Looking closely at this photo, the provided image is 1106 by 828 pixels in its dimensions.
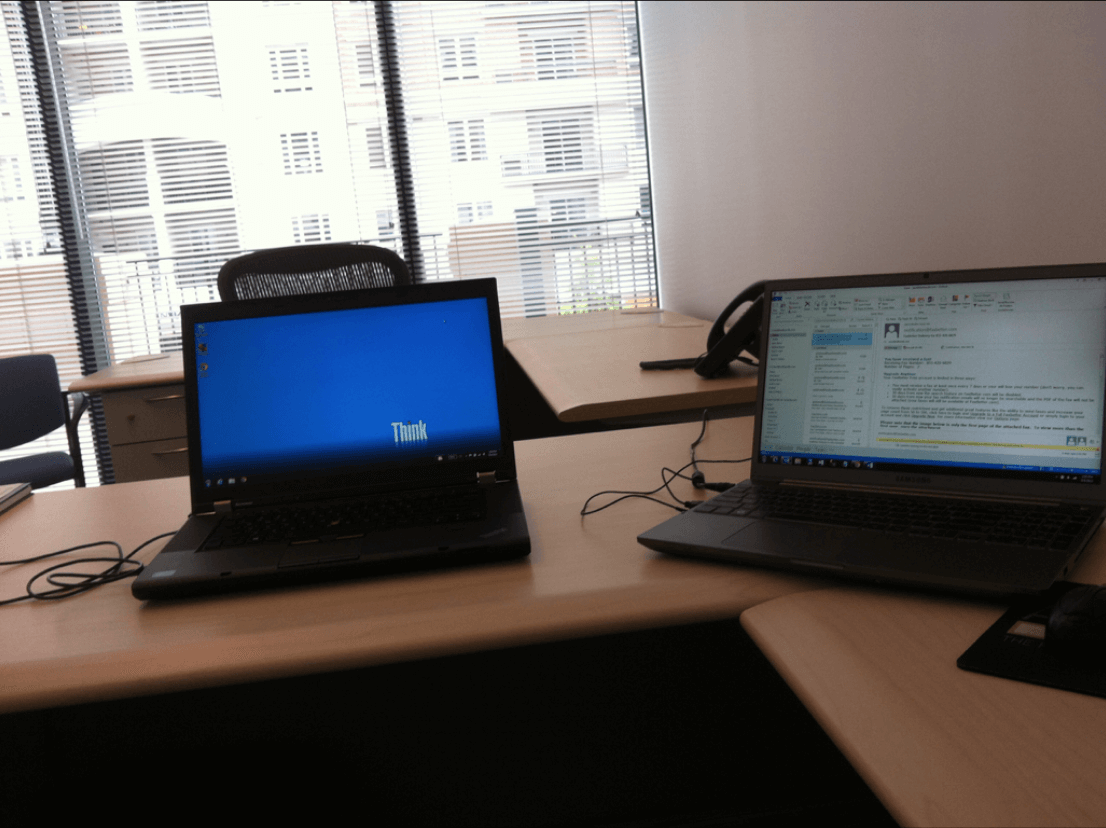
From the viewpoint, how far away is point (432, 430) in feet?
3.77

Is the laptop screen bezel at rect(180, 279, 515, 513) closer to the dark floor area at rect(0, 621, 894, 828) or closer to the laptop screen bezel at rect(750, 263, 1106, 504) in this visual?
the laptop screen bezel at rect(750, 263, 1106, 504)

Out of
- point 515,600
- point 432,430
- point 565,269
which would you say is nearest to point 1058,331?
point 515,600

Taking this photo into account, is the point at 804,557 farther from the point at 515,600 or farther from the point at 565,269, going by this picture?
the point at 565,269

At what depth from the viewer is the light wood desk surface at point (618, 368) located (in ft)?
5.58

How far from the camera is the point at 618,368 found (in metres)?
2.07

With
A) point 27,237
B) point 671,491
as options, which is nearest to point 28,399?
point 27,237

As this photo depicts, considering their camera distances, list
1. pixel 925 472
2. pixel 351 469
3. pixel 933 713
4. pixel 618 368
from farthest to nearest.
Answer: pixel 618 368
pixel 351 469
pixel 925 472
pixel 933 713

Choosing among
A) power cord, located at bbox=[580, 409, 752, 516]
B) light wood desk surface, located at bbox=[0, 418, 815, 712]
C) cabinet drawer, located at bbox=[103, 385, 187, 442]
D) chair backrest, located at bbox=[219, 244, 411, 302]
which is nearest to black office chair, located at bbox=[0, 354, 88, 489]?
cabinet drawer, located at bbox=[103, 385, 187, 442]

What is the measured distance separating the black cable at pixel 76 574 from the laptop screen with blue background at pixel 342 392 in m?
0.13

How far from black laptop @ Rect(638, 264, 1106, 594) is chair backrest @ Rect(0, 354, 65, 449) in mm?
3212

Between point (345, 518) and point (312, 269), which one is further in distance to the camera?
point (312, 269)

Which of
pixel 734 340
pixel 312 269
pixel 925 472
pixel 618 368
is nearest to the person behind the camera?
pixel 925 472

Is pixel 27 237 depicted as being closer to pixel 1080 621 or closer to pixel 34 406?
pixel 34 406

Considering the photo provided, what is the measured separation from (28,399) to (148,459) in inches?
32.8
